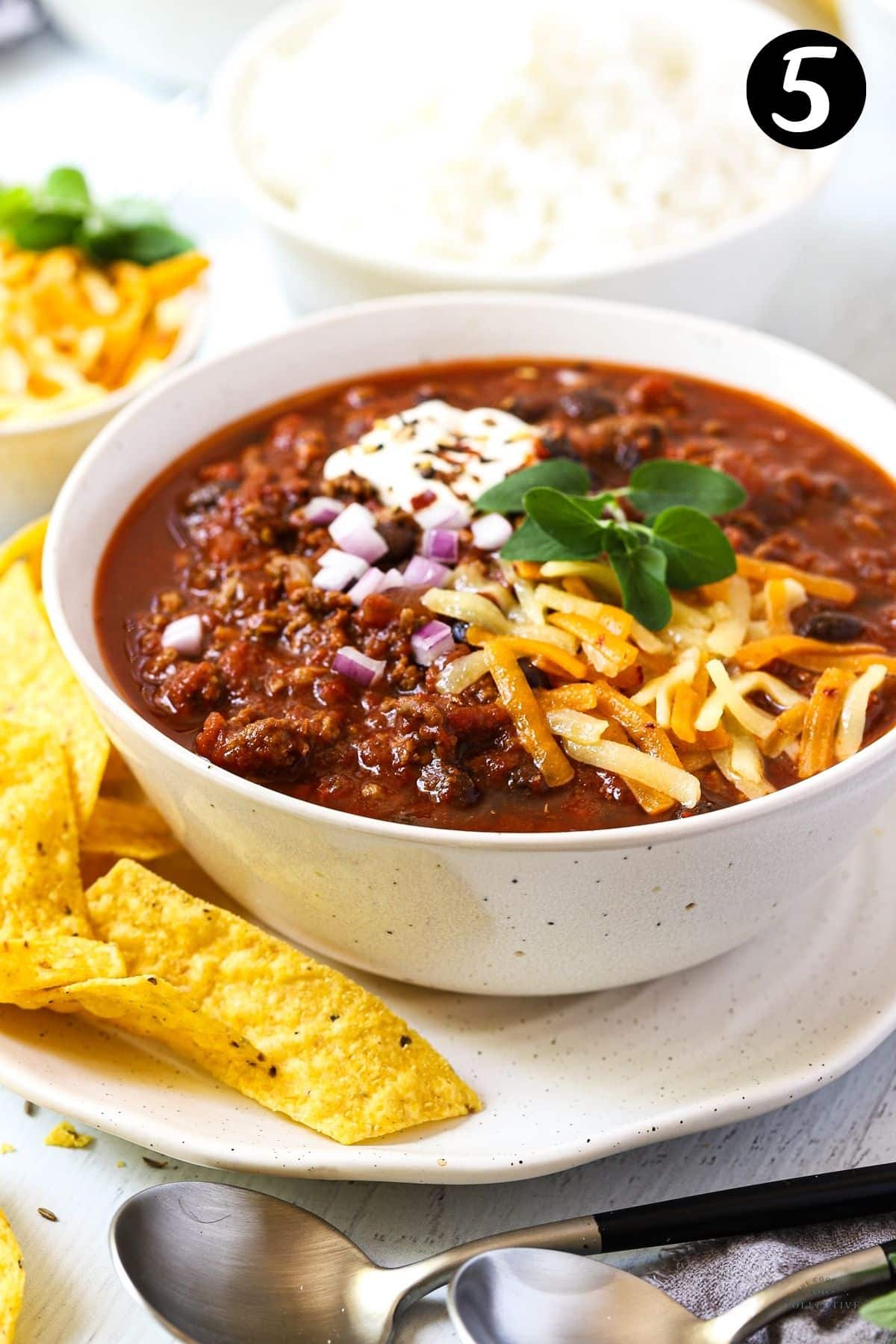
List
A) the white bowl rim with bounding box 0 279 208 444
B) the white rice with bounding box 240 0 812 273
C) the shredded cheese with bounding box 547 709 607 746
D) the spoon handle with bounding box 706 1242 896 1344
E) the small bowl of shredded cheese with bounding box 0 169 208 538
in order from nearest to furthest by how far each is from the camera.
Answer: the spoon handle with bounding box 706 1242 896 1344 → the shredded cheese with bounding box 547 709 607 746 → the white bowl rim with bounding box 0 279 208 444 → the small bowl of shredded cheese with bounding box 0 169 208 538 → the white rice with bounding box 240 0 812 273

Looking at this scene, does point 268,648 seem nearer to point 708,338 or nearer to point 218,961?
point 218,961

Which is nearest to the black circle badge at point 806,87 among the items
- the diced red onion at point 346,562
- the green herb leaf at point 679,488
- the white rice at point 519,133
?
the white rice at point 519,133

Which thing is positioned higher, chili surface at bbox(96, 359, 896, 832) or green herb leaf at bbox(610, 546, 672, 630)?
green herb leaf at bbox(610, 546, 672, 630)

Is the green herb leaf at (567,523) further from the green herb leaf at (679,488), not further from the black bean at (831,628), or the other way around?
the black bean at (831,628)

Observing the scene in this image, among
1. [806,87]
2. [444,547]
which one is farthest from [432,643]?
[806,87]

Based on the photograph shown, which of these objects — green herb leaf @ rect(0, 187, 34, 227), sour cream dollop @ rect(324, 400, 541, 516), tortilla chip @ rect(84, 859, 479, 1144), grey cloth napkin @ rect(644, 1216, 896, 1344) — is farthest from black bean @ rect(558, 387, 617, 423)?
green herb leaf @ rect(0, 187, 34, 227)

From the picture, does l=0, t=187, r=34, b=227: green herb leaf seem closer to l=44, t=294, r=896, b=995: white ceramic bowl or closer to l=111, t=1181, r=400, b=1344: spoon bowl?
l=44, t=294, r=896, b=995: white ceramic bowl

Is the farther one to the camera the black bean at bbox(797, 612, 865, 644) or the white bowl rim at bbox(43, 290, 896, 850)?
the black bean at bbox(797, 612, 865, 644)
